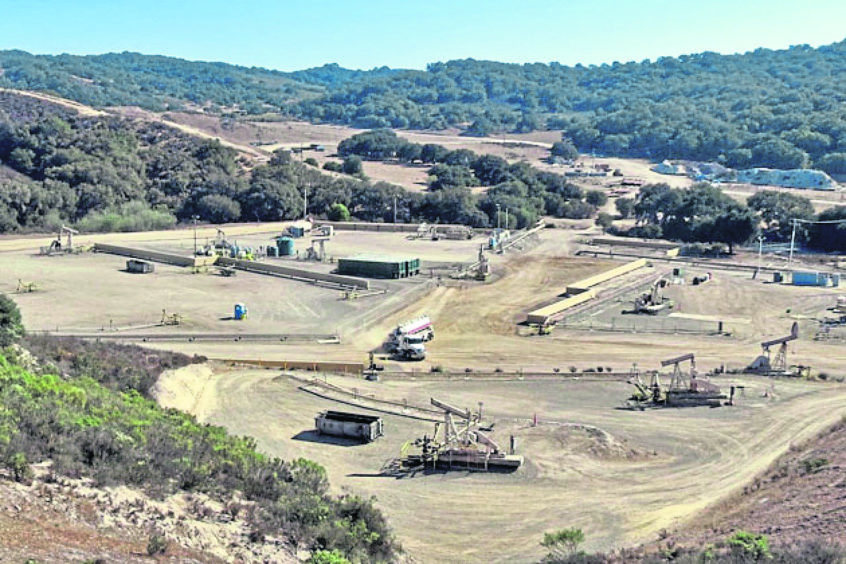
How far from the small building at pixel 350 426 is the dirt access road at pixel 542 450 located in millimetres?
497

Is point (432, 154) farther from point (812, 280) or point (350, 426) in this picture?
point (350, 426)

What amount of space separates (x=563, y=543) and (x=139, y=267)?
44464mm

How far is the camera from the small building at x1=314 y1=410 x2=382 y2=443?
27.0m

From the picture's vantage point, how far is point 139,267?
57375mm

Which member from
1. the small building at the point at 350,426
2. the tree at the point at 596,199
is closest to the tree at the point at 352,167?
the tree at the point at 596,199

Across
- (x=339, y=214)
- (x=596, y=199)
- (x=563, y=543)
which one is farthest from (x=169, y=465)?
(x=596, y=199)

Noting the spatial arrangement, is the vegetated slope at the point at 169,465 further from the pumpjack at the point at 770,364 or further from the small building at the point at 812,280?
the small building at the point at 812,280

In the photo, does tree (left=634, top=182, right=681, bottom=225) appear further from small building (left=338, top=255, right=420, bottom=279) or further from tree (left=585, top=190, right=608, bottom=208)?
small building (left=338, top=255, right=420, bottom=279)

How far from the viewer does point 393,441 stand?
1070 inches

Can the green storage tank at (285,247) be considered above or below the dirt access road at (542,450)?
above

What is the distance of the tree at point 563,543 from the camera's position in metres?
17.6

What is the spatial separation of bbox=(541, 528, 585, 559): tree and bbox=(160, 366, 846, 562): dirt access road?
94cm

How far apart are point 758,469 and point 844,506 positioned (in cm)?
718

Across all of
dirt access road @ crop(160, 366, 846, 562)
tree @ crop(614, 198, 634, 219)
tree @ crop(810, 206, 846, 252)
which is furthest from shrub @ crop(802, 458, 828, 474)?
tree @ crop(614, 198, 634, 219)
